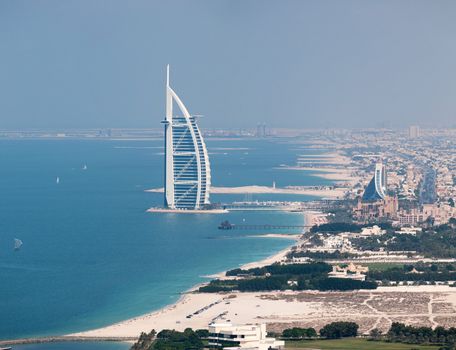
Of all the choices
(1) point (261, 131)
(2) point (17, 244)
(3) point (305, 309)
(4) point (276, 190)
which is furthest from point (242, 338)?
(1) point (261, 131)

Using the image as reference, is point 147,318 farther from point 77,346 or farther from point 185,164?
point 185,164

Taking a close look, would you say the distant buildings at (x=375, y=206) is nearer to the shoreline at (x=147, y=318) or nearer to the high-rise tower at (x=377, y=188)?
the high-rise tower at (x=377, y=188)

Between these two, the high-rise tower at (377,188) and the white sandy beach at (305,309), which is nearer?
the white sandy beach at (305,309)

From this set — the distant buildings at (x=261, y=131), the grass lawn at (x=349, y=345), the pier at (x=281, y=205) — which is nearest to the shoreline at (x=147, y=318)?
the grass lawn at (x=349, y=345)

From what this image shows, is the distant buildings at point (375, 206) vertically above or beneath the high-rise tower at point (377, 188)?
beneath

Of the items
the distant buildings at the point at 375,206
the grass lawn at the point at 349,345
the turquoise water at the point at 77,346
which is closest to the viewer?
the grass lawn at the point at 349,345

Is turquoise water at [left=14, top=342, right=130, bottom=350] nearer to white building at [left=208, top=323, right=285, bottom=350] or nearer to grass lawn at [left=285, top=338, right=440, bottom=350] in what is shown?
white building at [left=208, top=323, right=285, bottom=350]

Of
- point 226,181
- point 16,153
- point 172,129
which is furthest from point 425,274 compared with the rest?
point 16,153
